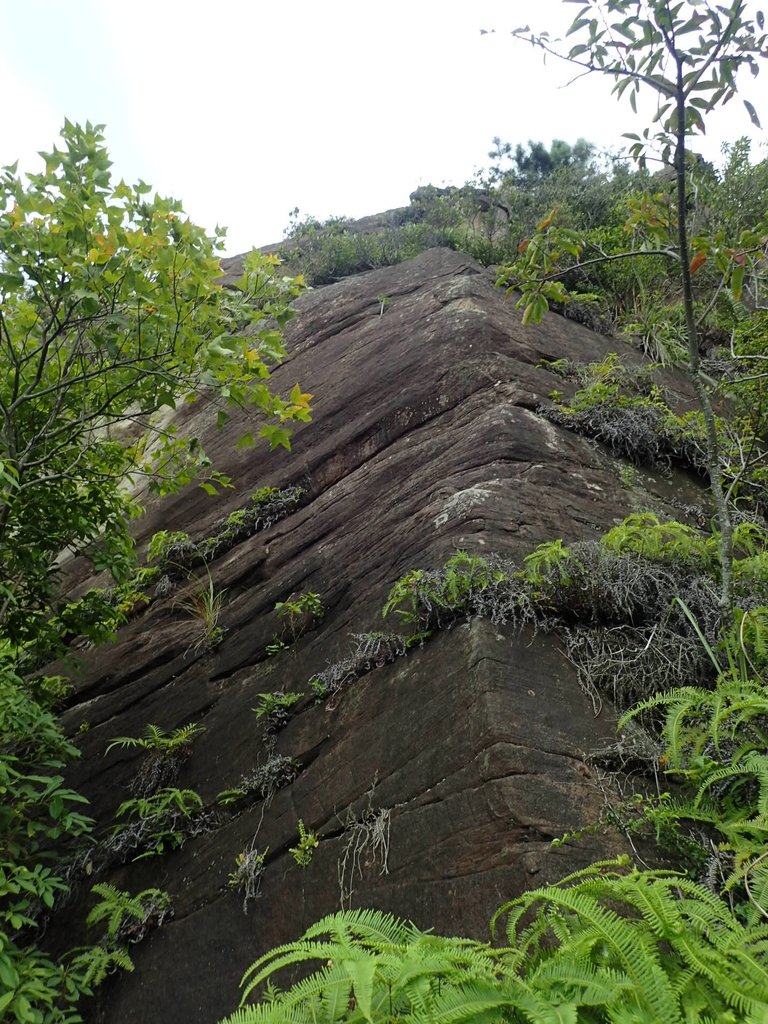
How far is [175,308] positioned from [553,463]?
315cm

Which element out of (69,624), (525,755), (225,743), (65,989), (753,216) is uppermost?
(753,216)

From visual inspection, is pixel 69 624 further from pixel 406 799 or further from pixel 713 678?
pixel 713 678

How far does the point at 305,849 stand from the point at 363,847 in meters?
0.51

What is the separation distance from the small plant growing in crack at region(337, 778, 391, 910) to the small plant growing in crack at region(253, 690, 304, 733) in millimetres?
1301

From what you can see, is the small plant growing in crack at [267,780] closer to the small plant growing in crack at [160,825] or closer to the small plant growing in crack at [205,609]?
the small plant growing in crack at [160,825]

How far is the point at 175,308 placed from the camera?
6.04m

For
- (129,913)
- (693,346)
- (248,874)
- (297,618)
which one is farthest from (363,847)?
(693,346)

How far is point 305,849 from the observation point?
4.68m

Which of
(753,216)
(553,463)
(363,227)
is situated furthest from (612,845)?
(363,227)

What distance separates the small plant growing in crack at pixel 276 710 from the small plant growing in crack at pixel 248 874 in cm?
89

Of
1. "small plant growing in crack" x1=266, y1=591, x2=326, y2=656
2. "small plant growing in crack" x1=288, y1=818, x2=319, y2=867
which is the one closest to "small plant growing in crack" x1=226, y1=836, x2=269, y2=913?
"small plant growing in crack" x1=288, y1=818, x2=319, y2=867

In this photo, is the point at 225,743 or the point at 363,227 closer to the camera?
the point at 225,743

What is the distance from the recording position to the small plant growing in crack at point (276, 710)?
5.69m

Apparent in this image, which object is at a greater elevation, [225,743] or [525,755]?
[525,755]
